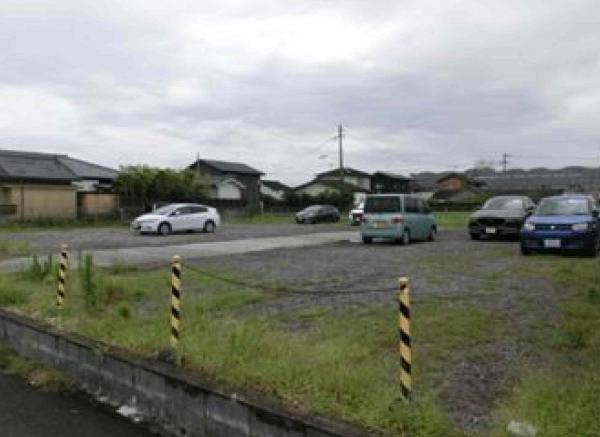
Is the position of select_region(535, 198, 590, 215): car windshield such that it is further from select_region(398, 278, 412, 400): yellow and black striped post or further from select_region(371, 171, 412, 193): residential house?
select_region(371, 171, 412, 193): residential house

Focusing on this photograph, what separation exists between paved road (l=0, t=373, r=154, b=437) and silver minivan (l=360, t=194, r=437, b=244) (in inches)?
616

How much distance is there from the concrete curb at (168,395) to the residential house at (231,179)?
173 feet

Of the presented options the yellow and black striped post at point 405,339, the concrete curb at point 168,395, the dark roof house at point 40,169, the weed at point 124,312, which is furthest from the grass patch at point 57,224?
the yellow and black striped post at point 405,339

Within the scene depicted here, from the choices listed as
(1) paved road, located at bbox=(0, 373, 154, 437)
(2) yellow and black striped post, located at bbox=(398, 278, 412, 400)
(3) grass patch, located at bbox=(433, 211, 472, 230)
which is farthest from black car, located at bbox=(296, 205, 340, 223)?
(2) yellow and black striped post, located at bbox=(398, 278, 412, 400)

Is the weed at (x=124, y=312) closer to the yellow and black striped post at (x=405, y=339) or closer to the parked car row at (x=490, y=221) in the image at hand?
the yellow and black striped post at (x=405, y=339)

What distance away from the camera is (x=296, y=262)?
15.8m

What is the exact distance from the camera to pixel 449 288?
1045 centimetres

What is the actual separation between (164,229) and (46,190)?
15889mm

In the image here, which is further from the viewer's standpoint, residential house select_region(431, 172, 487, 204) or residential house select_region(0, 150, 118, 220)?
residential house select_region(431, 172, 487, 204)

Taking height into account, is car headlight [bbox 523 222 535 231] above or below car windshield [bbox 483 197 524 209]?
below

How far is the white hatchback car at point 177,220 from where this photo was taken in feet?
102

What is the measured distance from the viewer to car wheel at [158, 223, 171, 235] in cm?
3117

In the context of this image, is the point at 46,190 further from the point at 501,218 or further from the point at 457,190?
the point at 457,190

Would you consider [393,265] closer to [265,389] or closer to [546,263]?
[546,263]
